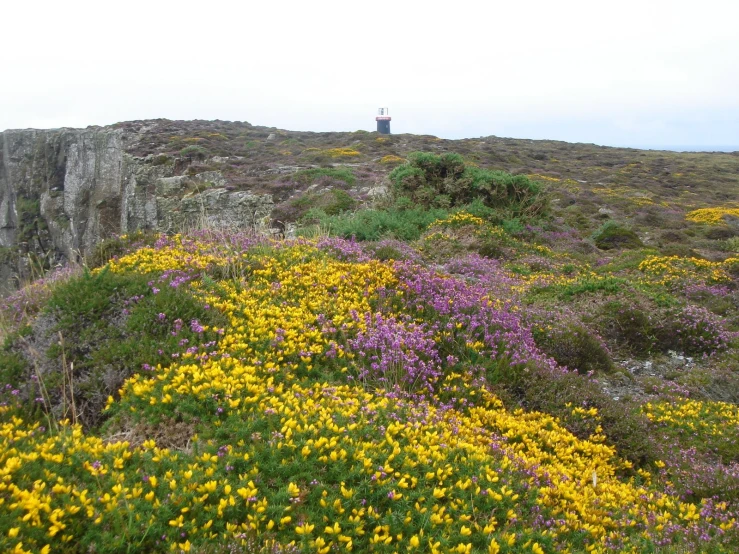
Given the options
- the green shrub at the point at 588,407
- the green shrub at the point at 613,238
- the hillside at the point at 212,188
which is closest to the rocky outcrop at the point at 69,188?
the hillside at the point at 212,188

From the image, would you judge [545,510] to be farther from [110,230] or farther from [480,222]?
[110,230]

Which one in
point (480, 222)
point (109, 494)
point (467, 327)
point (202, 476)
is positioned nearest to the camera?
point (109, 494)

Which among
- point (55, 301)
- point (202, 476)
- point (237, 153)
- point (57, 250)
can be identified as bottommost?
point (57, 250)

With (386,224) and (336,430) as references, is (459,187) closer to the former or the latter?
(386,224)

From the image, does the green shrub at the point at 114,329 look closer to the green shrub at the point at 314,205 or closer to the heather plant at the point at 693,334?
the heather plant at the point at 693,334

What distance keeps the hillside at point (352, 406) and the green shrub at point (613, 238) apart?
7901 mm

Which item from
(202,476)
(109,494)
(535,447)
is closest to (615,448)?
(535,447)

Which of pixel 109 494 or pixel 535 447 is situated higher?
pixel 109 494

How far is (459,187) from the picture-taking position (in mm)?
17766

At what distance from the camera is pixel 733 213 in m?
A: 28.0

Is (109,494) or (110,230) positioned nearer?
(109,494)

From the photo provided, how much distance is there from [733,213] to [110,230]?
36.0 meters

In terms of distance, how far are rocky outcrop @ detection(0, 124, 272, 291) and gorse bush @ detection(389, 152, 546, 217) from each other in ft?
39.3

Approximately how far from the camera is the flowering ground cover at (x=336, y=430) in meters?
3.17
